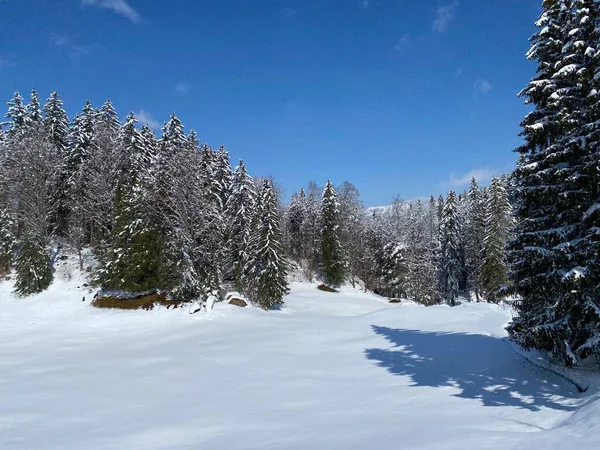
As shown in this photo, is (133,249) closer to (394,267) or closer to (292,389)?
(292,389)

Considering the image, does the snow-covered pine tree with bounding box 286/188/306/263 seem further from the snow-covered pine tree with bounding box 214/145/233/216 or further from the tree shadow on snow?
the tree shadow on snow

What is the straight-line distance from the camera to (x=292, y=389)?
43.0ft

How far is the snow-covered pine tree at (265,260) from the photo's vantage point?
3722 centimetres

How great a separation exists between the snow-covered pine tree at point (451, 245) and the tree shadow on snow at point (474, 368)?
35941mm

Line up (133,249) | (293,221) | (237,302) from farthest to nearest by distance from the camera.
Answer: (293,221) < (133,249) < (237,302)

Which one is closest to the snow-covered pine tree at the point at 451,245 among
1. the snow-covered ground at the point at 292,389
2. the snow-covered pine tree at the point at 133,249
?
the snow-covered ground at the point at 292,389

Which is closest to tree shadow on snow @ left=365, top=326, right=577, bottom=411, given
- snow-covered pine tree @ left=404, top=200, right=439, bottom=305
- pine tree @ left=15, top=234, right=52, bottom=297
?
pine tree @ left=15, top=234, right=52, bottom=297

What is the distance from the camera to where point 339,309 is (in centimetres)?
4300

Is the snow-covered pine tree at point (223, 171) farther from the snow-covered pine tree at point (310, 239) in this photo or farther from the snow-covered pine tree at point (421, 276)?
the snow-covered pine tree at point (421, 276)

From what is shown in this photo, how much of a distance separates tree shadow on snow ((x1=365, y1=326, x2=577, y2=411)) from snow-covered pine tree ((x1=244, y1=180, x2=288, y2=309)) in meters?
18.2

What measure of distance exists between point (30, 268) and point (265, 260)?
2028 centimetres

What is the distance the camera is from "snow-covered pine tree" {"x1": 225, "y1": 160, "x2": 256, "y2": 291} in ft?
132

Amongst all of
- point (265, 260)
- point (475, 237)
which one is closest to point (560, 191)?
point (265, 260)

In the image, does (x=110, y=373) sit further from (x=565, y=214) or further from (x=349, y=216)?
(x=349, y=216)
